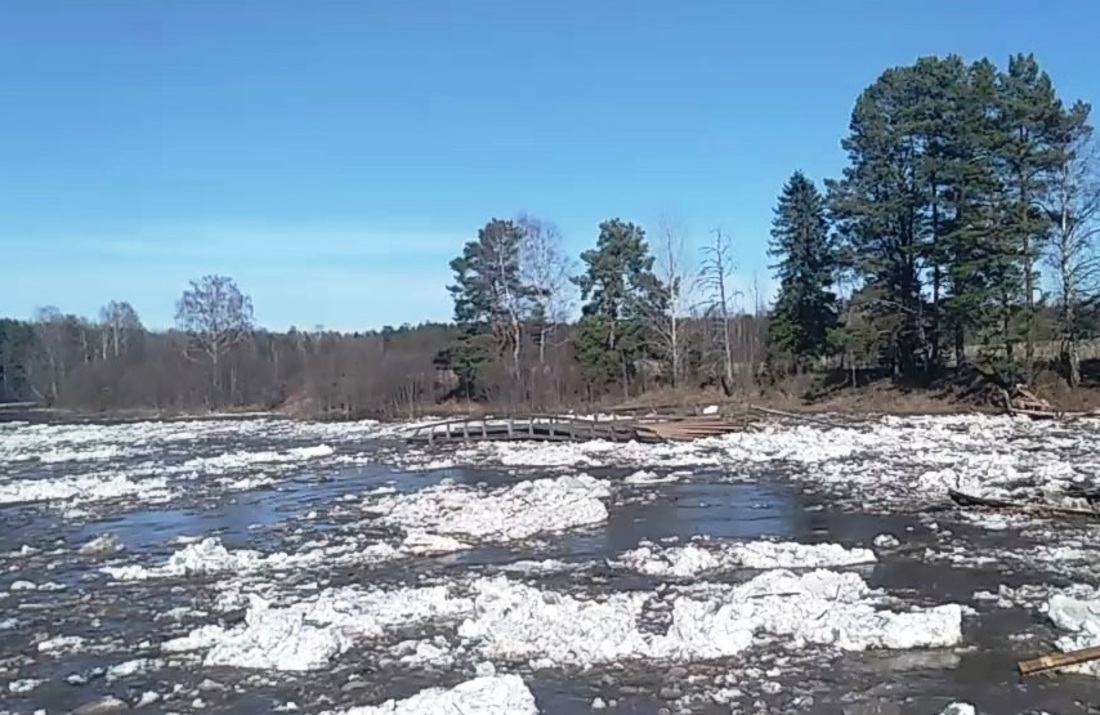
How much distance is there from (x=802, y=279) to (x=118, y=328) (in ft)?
316

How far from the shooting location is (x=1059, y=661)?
9008 mm

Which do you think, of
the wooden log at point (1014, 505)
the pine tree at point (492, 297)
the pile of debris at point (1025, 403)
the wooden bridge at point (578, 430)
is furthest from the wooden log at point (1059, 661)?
the pine tree at point (492, 297)

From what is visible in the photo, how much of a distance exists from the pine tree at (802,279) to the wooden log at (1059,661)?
136 feet

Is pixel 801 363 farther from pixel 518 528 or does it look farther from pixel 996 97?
pixel 518 528

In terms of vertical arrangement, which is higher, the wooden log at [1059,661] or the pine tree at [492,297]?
the pine tree at [492,297]

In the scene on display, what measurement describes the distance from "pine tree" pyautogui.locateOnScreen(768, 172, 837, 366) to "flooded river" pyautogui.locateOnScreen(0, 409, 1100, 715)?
2433 cm

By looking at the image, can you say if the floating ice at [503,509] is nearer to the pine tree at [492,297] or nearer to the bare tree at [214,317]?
the pine tree at [492,297]

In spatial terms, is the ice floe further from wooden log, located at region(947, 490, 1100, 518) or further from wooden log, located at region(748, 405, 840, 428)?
wooden log, located at region(748, 405, 840, 428)

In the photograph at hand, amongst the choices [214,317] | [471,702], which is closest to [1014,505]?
[471,702]

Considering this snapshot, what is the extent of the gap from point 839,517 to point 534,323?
43.9 meters

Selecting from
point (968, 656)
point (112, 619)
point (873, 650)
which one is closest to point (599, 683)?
point (873, 650)

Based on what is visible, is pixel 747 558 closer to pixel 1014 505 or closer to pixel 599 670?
pixel 599 670

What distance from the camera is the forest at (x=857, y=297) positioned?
39250 mm

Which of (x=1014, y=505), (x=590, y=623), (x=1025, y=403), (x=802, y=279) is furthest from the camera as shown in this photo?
(x=802, y=279)
